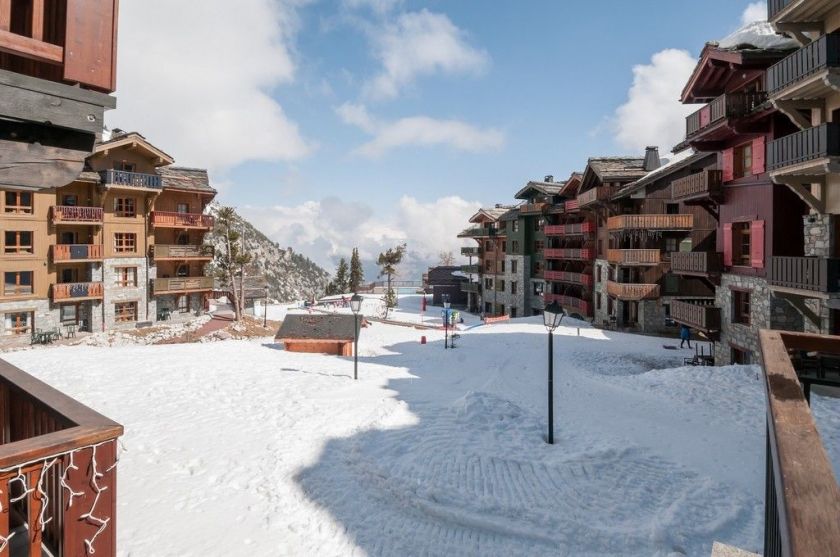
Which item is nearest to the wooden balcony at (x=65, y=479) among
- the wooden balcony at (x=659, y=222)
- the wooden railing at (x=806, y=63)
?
the wooden railing at (x=806, y=63)

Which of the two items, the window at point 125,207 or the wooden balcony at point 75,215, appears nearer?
the wooden balcony at point 75,215

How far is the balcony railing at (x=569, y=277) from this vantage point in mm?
42850

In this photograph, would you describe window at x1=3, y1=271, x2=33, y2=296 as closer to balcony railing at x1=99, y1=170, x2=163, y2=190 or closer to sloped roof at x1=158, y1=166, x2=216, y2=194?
balcony railing at x1=99, y1=170, x2=163, y2=190

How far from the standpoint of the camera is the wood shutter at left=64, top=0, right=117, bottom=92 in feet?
12.8

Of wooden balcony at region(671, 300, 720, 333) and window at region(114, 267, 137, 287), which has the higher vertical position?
window at region(114, 267, 137, 287)

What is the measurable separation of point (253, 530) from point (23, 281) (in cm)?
3370

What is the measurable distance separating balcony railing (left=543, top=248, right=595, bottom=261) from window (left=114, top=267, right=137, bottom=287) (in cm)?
3801

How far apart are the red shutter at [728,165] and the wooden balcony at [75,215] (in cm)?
3862

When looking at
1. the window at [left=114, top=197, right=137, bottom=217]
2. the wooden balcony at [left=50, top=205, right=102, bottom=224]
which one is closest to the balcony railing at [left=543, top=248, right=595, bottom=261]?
the window at [left=114, top=197, right=137, bottom=217]

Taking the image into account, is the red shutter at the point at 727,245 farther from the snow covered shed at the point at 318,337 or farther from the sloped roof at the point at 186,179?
the sloped roof at the point at 186,179

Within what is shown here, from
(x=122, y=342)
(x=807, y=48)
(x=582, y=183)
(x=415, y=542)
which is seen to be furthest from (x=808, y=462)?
(x=582, y=183)

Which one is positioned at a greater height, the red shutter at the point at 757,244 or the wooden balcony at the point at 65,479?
the red shutter at the point at 757,244

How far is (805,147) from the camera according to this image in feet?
45.8

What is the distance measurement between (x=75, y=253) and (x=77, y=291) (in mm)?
2643
